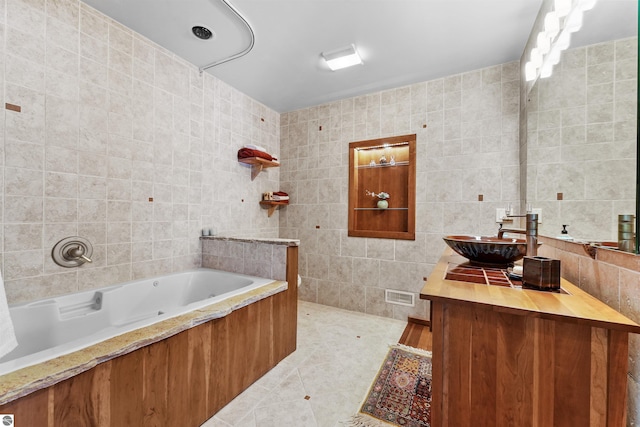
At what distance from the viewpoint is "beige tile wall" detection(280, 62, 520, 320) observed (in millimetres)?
2490

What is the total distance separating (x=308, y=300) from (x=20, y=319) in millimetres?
2576

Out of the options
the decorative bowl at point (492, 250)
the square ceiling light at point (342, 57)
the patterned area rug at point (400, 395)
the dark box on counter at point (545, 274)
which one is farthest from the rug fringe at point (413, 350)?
the square ceiling light at point (342, 57)

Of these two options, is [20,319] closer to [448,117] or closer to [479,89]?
[448,117]

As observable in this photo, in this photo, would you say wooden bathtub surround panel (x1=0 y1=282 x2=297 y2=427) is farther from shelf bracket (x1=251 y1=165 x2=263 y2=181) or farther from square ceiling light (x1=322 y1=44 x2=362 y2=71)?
square ceiling light (x1=322 y1=44 x2=362 y2=71)

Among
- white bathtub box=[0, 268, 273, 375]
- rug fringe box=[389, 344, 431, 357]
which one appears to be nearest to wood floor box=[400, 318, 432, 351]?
rug fringe box=[389, 344, 431, 357]

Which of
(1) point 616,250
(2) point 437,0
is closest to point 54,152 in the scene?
(2) point 437,0

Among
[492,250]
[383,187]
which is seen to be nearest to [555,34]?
[492,250]

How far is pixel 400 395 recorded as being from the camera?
1.69m

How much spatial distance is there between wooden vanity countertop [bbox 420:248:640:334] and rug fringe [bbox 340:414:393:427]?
3.28ft

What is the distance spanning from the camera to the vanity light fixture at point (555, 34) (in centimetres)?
125

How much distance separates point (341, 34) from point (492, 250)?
6.45 feet

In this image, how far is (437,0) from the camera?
1761 mm

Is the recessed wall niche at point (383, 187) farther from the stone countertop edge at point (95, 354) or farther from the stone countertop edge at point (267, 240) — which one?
the stone countertop edge at point (95, 354)

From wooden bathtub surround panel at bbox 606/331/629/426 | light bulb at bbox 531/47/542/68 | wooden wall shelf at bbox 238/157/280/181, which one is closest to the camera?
wooden bathtub surround panel at bbox 606/331/629/426
